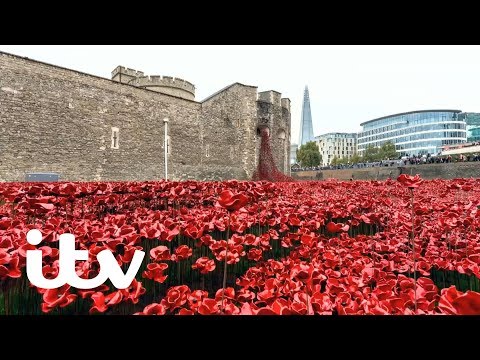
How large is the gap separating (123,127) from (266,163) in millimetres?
12772

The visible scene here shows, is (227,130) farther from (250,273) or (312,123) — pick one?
(312,123)

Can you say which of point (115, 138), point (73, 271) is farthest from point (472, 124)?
point (73, 271)

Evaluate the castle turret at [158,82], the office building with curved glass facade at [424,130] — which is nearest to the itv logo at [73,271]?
the castle turret at [158,82]

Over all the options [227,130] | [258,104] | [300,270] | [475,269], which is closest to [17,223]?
[300,270]

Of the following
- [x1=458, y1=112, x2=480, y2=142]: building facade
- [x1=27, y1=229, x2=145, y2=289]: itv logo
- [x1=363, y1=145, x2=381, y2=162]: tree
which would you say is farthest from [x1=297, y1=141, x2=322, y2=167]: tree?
[x1=27, y1=229, x2=145, y2=289]: itv logo

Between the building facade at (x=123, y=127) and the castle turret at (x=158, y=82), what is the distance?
103mm

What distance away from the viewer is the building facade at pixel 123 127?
14992 mm

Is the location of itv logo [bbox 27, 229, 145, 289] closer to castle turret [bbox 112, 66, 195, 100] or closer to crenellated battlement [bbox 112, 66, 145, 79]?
castle turret [bbox 112, 66, 195, 100]

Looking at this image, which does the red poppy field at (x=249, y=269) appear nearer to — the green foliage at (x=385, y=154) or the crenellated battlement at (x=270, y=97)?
the crenellated battlement at (x=270, y=97)

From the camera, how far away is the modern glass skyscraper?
185m

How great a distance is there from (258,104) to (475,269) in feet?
86.6

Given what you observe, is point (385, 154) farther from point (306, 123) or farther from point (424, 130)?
point (306, 123)

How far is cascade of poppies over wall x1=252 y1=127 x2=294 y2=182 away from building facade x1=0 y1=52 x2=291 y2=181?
69cm

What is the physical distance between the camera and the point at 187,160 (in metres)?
23.6
